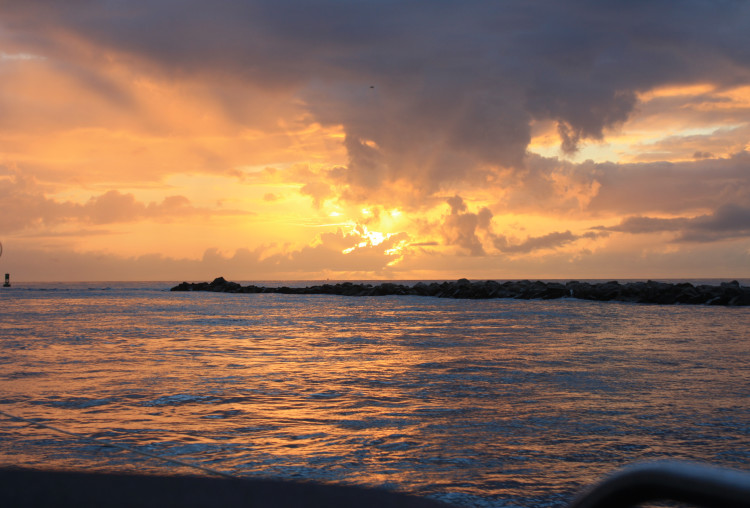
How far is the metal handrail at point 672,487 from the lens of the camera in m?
0.80

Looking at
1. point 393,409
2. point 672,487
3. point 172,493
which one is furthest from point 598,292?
point 672,487

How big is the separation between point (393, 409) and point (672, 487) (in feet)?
17.9

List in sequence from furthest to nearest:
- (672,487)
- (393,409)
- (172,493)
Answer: (393,409)
(172,493)
(672,487)

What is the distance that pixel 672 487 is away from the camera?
2.97 ft

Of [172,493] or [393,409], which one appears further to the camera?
[393,409]

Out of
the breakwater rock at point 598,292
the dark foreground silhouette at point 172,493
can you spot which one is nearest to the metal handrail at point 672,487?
the dark foreground silhouette at point 172,493

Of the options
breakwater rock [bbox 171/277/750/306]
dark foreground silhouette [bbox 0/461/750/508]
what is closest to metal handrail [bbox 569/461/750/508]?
dark foreground silhouette [bbox 0/461/750/508]

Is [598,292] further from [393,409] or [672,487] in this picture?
[672,487]

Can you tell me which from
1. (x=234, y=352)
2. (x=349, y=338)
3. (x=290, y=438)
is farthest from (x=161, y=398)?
(x=349, y=338)

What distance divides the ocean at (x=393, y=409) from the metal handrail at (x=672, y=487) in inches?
115

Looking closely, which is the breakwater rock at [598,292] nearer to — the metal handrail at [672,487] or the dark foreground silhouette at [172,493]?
the dark foreground silhouette at [172,493]

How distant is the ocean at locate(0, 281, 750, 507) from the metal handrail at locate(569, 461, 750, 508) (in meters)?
2.91

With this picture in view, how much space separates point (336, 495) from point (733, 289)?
32851 mm

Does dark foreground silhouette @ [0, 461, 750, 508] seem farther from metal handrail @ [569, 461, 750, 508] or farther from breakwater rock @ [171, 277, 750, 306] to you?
breakwater rock @ [171, 277, 750, 306]
